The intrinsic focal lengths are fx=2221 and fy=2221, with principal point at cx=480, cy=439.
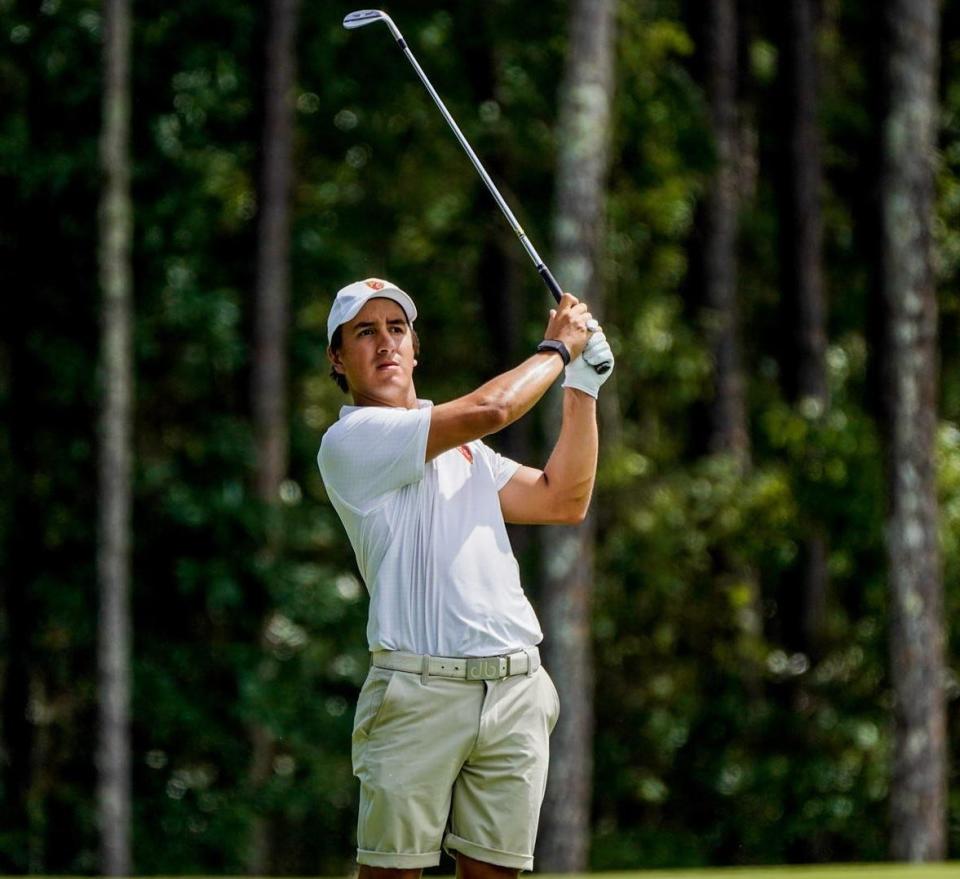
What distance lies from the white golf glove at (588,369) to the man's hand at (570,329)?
0.02 metres

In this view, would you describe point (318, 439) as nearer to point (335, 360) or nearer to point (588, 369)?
point (335, 360)

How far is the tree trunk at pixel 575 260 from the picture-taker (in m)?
12.7

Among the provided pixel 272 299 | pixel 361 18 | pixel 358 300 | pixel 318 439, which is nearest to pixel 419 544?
pixel 358 300

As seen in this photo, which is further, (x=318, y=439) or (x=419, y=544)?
(x=318, y=439)

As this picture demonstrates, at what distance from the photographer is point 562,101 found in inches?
508

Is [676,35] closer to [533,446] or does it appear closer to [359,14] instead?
A: [533,446]

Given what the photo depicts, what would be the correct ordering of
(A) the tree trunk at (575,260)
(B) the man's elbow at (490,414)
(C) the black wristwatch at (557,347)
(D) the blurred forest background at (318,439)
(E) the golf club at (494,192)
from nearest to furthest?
(B) the man's elbow at (490,414) < (C) the black wristwatch at (557,347) < (E) the golf club at (494,192) < (A) the tree trunk at (575,260) < (D) the blurred forest background at (318,439)

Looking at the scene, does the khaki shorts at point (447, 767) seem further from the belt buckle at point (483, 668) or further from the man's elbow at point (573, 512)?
the man's elbow at point (573, 512)

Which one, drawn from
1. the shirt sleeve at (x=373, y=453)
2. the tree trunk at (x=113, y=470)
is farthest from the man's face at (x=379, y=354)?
the tree trunk at (x=113, y=470)

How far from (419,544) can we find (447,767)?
0.46 meters

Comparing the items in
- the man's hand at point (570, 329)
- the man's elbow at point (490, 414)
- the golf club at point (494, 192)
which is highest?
Result: the golf club at point (494, 192)

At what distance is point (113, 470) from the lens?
14.2 metres

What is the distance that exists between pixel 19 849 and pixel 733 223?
720cm

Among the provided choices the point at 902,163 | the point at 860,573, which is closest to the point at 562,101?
the point at 902,163
